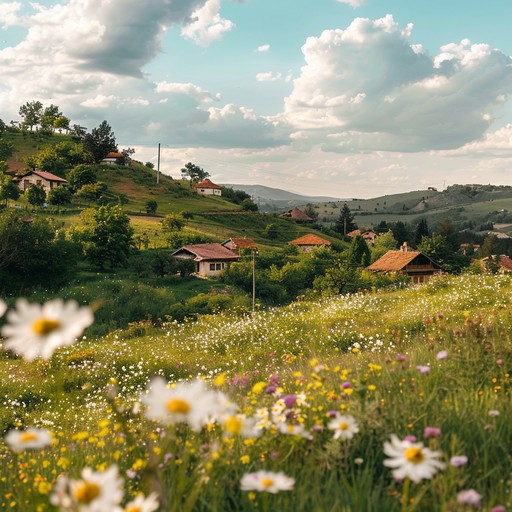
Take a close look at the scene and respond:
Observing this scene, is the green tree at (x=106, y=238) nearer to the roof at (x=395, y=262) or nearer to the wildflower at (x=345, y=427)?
the roof at (x=395, y=262)

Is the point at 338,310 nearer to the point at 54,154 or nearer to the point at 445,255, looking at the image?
the point at 445,255

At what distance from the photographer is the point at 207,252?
5919cm

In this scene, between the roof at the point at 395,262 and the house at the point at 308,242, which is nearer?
the roof at the point at 395,262

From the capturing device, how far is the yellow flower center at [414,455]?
2.23 metres

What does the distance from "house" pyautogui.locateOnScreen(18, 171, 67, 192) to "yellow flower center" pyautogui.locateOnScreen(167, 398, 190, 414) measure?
3311 inches

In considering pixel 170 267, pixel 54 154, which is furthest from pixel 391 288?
pixel 54 154

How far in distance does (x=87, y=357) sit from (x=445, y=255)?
68.6m

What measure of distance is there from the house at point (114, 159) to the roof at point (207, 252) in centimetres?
5824

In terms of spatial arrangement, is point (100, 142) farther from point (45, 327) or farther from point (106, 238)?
point (45, 327)

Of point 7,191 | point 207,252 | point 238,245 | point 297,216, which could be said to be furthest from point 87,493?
point 297,216

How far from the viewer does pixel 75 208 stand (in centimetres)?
7475

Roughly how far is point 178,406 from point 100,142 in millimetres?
120970

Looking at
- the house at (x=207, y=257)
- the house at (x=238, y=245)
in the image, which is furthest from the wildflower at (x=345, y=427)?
the house at (x=238, y=245)

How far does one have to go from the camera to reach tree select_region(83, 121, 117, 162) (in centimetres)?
11306
